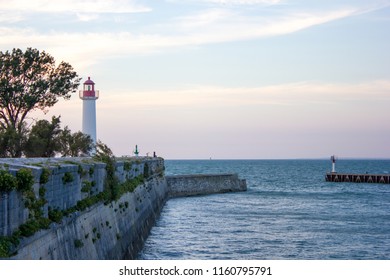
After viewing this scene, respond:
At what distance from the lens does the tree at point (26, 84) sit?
51.7 metres

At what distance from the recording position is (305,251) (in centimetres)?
3403

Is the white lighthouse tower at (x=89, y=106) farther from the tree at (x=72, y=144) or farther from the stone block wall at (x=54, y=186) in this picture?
the stone block wall at (x=54, y=186)

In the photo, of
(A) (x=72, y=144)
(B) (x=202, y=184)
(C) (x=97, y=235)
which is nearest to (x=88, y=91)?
(A) (x=72, y=144)

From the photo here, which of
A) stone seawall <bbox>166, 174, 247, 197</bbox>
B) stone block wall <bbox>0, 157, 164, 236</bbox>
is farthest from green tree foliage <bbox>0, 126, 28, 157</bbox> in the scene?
stone seawall <bbox>166, 174, 247, 197</bbox>

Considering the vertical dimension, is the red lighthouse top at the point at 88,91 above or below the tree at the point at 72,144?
above

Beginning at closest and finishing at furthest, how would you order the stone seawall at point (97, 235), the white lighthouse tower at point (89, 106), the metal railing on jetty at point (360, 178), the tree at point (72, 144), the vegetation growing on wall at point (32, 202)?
1. the vegetation growing on wall at point (32, 202)
2. the stone seawall at point (97, 235)
3. the tree at point (72, 144)
4. the white lighthouse tower at point (89, 106)
5. the metal railing on jetty at point (360, 178)

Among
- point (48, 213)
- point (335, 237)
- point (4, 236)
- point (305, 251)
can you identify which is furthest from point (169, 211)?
point (4, 236)

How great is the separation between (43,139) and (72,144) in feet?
13.2

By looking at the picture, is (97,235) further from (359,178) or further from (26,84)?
(359,178)

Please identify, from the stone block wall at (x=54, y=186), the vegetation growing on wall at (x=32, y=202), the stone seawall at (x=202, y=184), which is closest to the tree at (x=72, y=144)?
the stone seawall at (x=202, y=184)

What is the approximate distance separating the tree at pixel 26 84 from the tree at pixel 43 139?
1.21 metres

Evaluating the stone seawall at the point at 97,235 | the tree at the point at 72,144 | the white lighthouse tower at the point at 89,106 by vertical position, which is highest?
the white lighthouse tower at the point at 89,106
